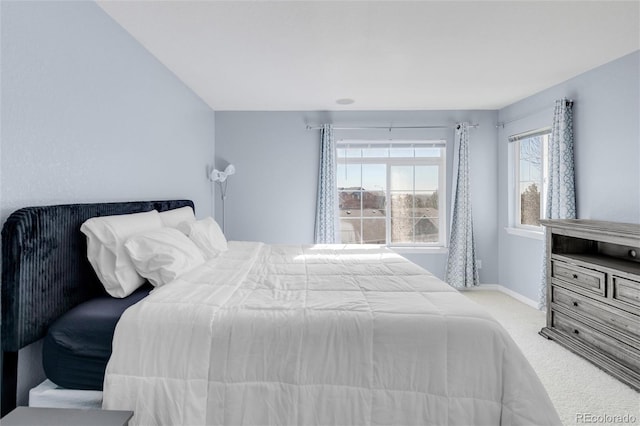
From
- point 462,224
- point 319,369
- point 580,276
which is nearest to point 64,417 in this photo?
point 319,369

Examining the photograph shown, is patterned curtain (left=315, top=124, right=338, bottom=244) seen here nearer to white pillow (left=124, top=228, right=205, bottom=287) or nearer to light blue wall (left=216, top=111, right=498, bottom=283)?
light blue wall (left=216, top=111, right=498, bottom=283)

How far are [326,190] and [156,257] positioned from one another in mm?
2853

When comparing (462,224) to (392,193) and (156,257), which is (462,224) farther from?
(156,257)

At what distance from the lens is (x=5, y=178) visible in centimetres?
144

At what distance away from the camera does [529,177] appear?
4.18 metres

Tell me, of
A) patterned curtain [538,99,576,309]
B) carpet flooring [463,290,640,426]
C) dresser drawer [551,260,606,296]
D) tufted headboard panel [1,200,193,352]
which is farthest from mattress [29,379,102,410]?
patterned curtain [538,99,576,309]

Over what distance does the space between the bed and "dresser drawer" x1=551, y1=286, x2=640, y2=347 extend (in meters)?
1.65

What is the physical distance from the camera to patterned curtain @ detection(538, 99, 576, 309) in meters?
3.31

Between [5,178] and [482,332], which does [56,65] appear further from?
[482,332]

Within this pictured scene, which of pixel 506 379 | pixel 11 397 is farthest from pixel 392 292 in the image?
pixel 11 397

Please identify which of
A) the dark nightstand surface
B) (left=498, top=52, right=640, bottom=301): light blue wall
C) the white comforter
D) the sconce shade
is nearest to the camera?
the dark nightstand surface

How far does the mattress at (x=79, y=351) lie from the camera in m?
1.45

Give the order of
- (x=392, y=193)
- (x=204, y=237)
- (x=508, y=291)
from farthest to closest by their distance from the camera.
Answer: (x=392, y=193) → (x=508, y=291) → (x=204, y=237)

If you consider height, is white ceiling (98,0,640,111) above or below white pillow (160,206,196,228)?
above
